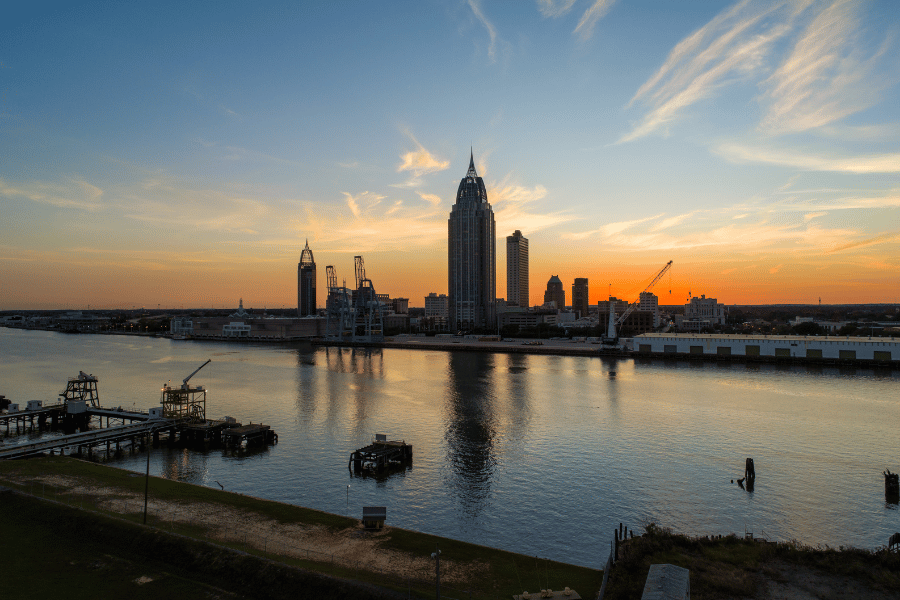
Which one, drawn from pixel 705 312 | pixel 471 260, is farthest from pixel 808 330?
pixel 471 260

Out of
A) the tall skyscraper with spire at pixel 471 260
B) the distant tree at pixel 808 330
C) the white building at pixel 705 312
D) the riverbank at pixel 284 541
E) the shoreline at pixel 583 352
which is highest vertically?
the tall skyscraper with spire at pixel 471 260

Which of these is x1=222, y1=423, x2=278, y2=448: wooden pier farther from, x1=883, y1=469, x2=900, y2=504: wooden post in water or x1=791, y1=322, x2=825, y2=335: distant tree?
x1=791, y1=322, x2=825, y2=335: distant tree

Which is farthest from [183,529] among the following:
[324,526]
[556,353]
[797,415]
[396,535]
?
[556,353]

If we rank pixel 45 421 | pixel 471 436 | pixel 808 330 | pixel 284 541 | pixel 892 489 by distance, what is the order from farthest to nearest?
pixel 808 330 < pixel 45 421 < pixel 471 436 < pixel 892 489 < pixel 284 541

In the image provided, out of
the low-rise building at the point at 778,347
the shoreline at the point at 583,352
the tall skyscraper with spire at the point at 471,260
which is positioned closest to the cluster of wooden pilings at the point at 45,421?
the shoreline at the point at 583,352

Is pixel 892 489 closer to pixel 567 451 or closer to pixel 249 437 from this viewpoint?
pixel 567 451

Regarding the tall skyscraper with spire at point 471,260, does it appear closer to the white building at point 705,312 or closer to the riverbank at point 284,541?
the white building at point 705,312
